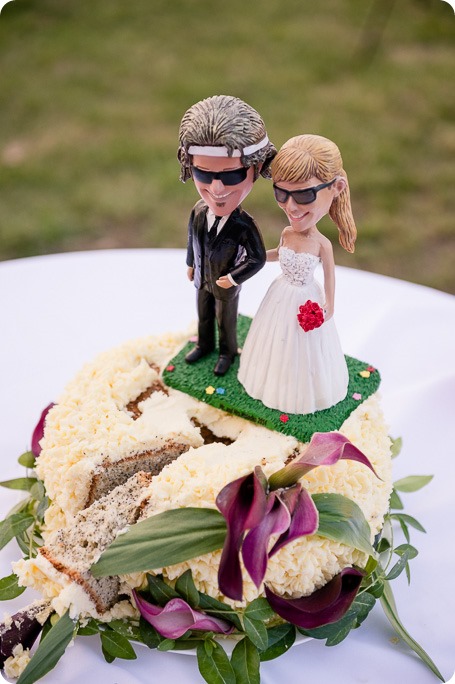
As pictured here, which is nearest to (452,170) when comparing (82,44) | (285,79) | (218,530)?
(285,79)

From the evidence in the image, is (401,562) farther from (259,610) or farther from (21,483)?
(21,483)

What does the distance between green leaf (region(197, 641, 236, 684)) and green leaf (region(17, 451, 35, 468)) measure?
87cm

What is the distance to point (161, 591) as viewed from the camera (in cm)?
205

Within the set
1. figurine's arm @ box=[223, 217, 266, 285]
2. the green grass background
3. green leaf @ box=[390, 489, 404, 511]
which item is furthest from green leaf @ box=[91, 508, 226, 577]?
the green grass background

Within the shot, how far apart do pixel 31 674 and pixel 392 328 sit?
198 centimetres

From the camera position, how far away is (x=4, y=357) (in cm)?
315

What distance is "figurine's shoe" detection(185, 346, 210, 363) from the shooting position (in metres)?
2.47

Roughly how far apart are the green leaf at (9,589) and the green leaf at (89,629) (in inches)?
9.0

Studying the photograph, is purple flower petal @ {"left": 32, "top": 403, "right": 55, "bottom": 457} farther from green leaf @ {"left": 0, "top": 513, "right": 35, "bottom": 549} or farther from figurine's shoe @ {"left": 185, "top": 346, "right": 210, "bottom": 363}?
figurine's shoe @ {"left": 185, "top": 346, "right": 210, "bottom": 363}

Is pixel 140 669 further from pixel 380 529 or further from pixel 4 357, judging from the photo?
pixel 4 357

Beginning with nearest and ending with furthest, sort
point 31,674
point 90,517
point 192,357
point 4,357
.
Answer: point 31,674 → point 90,517 → point 192,357 → point 4,357

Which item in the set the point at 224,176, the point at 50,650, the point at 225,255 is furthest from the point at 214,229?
the point at 50,650

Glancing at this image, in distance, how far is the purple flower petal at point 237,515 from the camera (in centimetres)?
186

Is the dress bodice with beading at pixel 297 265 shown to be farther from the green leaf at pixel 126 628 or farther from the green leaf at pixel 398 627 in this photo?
the green leaf at pixel 126 628
